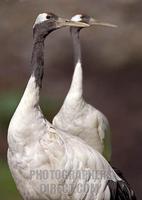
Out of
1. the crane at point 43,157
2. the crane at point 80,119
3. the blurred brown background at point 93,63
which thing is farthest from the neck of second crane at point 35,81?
the blurred brown background at point 93,63

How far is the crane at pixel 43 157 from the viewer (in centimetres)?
330

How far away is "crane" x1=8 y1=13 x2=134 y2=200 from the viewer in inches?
130

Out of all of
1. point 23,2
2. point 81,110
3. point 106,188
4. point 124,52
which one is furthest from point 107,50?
point 106,188

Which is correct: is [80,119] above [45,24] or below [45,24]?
below

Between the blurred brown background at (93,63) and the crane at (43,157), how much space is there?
240 cm

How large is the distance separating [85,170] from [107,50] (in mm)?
3180

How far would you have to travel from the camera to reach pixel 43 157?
3.31 metres

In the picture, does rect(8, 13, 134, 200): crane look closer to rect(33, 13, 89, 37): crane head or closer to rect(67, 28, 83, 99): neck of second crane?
rect(33, 13, 89, 37): crane head

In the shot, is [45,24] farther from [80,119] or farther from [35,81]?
[80,119]

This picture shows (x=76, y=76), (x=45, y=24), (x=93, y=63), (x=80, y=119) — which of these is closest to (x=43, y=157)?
(x=45, y=24)

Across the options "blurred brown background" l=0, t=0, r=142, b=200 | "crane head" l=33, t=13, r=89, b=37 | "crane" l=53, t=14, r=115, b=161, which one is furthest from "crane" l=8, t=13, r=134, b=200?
"blurred brown background" l=0, t=0, r=142, b=200

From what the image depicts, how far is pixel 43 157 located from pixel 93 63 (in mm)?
3209

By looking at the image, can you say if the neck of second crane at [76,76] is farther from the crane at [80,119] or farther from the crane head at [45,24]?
the crane head at [45,24]

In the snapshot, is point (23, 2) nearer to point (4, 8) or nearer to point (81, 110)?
point (4, 8)
